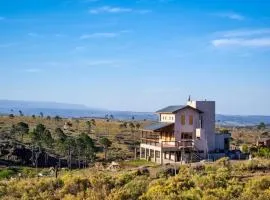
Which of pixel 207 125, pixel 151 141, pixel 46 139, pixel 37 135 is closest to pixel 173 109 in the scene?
pixel 207 125

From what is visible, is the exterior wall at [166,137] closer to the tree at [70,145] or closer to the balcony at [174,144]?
the balcony at [174,144]

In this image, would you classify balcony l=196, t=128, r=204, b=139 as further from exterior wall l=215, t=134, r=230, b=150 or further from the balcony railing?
exterior wall l=215, t=134, r=230, b=150

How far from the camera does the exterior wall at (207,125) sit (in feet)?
143

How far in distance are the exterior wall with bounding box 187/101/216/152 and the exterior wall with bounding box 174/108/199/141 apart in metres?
0.68

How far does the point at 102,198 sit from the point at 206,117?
2316cm

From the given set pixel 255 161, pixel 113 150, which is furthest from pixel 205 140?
pixel 113 150

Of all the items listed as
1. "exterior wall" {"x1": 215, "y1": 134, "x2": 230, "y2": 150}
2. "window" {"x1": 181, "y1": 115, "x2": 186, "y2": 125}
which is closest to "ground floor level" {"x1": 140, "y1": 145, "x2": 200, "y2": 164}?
"window" {"x1": 181, "y1": 115, "x2": 186, "y2": 125}

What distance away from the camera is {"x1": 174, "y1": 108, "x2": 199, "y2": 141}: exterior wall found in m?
44.0

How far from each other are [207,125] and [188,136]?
6.52 feet

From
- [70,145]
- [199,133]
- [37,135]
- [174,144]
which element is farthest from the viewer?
[37,135]

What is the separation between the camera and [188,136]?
146ft

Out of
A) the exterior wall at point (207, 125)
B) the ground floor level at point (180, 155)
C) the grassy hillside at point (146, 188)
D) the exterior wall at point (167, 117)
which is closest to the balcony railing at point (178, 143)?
the ground floor level at point (180, 155)

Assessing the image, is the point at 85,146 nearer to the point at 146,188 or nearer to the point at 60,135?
the point at 60,135

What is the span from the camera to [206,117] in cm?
4469
